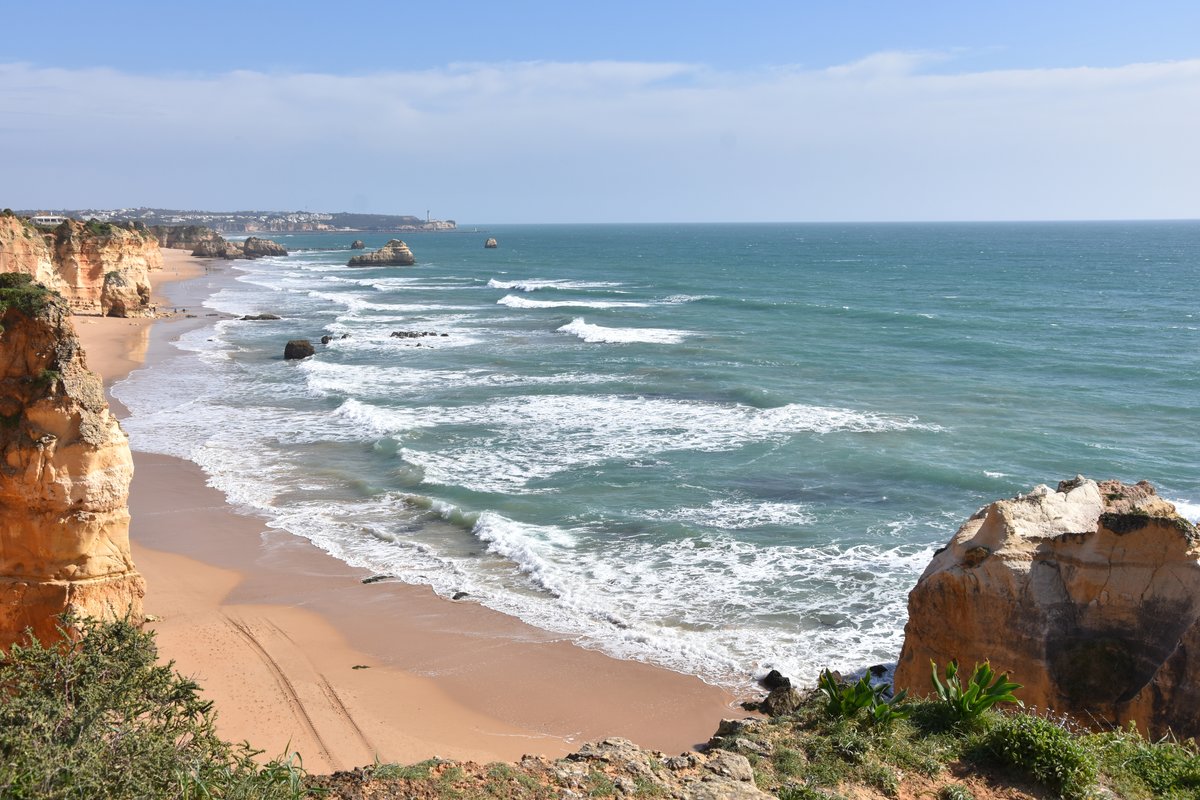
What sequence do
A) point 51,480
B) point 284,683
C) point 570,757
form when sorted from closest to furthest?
1. point 570,757
2. point 51,480
3. point 284,683

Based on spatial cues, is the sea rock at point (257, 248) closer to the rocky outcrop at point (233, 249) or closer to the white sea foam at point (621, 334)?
the rocky outcrop at point (233, 249)

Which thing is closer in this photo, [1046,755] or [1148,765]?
[1046,755]

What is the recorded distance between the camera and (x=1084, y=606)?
404 inches

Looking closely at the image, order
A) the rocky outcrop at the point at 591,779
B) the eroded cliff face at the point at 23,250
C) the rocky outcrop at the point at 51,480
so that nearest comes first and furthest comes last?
the rocky outcrop at the point at 591,779
the rocky outcrop at the point at 51,480
the eroded cliff face at the point at 23,250

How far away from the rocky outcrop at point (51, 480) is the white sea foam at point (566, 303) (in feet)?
Answer: 164

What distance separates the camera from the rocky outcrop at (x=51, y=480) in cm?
1077

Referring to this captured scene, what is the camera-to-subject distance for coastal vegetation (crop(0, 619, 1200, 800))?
20.4ft

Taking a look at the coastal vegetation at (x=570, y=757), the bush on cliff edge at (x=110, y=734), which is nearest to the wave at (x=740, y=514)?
the coastal vegetation at (x=570, y=757)

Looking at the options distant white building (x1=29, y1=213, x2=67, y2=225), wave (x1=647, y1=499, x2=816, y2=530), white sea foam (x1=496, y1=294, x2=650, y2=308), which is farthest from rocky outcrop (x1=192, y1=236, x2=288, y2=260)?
wave (x1=647, y1=499, x2=816, y2=530)

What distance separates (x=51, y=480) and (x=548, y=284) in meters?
68.7

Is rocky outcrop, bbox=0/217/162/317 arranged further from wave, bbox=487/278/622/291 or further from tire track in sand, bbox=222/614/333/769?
tire track in sand, bbox=222/614/333/769

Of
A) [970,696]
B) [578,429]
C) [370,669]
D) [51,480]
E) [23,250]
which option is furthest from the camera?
[23,250]

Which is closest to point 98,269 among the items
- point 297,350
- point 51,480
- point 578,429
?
point 297,350

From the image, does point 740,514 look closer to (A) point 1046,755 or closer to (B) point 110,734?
(A) point 1046,755
